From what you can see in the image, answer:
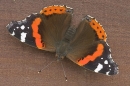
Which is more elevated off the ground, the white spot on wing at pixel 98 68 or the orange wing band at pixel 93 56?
the orange wing band at pixel 93 56

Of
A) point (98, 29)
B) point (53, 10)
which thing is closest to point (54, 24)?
point (53, 10)

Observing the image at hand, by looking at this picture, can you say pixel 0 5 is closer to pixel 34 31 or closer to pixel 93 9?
pixel 34 31

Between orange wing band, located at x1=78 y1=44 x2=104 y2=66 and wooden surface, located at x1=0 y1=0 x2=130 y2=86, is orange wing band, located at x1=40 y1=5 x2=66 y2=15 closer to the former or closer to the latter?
wooden surface, located at x1=0 y1=0 x2=130 y2=86

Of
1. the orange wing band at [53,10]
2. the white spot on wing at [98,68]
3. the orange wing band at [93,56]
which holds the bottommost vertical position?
the white spot on wing at [98,68]

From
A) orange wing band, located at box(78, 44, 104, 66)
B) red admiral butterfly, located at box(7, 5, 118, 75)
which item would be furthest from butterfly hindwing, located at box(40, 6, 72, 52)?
orange wing band, located at box(78, 44, 104, 66)

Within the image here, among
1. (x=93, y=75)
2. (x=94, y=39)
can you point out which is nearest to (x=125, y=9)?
(x=94, y=39)

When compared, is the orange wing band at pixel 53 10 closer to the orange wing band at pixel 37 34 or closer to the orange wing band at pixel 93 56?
the orange wing band at pixel 37 34

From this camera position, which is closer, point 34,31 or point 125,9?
point 34,31

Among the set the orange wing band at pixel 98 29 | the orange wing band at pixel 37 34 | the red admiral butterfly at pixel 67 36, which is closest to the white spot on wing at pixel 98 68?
the red admiral butterfly at pixel 67 36
